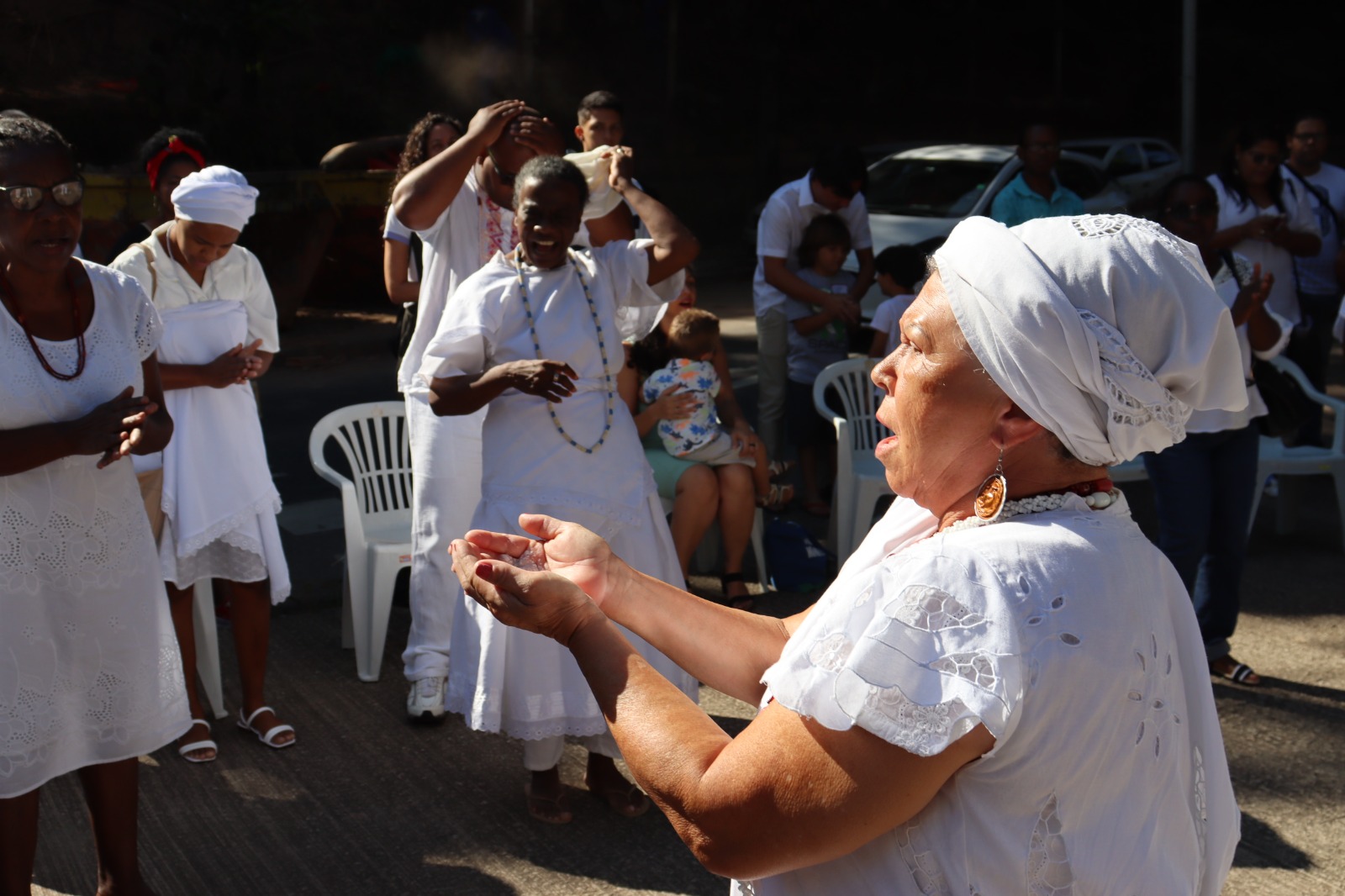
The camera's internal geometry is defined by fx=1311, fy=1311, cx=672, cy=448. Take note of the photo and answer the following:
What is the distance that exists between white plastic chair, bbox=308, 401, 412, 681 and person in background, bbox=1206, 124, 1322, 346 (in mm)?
4187

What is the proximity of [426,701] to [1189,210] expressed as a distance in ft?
11.1

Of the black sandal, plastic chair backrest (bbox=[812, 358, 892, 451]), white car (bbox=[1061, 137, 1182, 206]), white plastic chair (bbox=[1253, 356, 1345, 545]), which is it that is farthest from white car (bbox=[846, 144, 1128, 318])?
the black sandal

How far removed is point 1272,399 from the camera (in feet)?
18.3

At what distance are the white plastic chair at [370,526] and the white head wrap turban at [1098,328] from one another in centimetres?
391

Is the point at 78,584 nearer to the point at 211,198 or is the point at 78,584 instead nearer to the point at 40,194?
the point at 40,194

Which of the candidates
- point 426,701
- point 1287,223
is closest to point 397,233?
point 426,701

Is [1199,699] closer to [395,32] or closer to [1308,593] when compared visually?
[1308,593]

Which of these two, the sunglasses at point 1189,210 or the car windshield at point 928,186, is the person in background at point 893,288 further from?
the car windshield at point 928,186

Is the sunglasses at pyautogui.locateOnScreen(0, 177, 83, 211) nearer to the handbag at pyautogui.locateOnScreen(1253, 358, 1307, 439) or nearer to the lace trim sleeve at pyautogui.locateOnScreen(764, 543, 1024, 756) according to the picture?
the lace trim sleeve at pyautogui.locateOnScreen(764, 543, 1024, 756)

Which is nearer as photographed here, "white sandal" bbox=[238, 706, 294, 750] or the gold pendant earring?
the gold pendant earring

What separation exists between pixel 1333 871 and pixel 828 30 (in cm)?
2850

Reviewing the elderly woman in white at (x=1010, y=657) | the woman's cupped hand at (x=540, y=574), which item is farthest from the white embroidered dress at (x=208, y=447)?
the elderly woman in white at (x=1010, y=657)

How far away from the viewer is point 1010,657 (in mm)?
1535

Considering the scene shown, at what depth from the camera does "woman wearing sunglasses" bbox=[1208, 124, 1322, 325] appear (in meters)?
6.87
